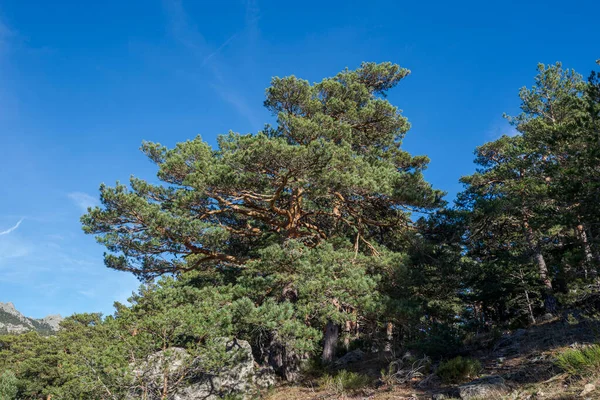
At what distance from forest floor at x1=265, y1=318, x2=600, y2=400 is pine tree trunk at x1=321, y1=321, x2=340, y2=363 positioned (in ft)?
2.91

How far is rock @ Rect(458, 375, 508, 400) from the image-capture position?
7.27 metres

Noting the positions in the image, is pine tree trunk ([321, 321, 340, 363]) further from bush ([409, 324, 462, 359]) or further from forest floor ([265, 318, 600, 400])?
bush ([409, 324, 462, 359])

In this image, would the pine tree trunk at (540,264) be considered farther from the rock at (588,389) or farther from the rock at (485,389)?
the rock at (588,389)

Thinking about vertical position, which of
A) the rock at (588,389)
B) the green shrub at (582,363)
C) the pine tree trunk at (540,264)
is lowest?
the rock at (588,389)

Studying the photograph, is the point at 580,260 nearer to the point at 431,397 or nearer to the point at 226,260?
the point at 431,397

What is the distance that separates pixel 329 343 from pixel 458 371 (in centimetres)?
610

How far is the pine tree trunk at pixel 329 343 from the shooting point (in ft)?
47.5

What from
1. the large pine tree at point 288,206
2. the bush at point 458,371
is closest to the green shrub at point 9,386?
the large pine tree at point 288,206

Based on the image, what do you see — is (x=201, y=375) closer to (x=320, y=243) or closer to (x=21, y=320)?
(x=320, y=243)

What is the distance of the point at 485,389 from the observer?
7.50 meters

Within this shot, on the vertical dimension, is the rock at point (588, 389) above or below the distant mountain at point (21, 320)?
below

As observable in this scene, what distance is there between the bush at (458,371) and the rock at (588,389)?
4.08 m

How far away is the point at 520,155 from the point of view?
18.6 metres

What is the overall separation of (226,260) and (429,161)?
10582 mm
